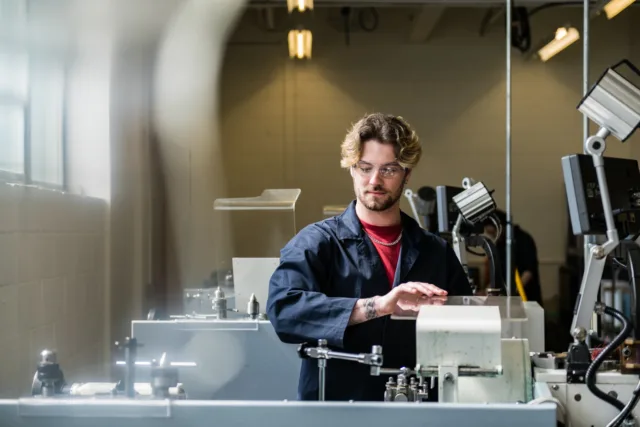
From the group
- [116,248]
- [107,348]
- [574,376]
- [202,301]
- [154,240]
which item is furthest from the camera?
[154,240]

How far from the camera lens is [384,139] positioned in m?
1.83

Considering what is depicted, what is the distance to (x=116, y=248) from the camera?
3.57 m

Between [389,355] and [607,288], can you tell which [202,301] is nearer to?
[389,355]

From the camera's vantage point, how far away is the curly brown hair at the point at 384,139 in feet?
5.98

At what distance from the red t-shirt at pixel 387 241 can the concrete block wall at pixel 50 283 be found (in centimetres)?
78

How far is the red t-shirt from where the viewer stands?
73.0 inches

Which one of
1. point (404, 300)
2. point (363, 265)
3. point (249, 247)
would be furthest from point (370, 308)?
point (249, 247)

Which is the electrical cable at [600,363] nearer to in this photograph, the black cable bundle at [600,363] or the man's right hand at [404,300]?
the black cable bundle at [600,363]

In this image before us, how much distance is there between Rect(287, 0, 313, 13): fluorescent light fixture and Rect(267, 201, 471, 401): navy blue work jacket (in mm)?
2381

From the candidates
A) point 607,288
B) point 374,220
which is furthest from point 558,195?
point 374,220

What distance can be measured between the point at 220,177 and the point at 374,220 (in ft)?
7.09

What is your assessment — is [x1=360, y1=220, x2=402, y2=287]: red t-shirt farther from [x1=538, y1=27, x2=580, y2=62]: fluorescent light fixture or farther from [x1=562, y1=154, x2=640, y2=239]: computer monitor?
[x1=538, y1=27, x2=580, y2=62]: fluorescent light fixture

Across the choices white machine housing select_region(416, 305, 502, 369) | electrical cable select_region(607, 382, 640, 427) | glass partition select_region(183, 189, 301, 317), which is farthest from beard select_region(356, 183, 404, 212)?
glass partition select_region(183, 189, 301, 317)

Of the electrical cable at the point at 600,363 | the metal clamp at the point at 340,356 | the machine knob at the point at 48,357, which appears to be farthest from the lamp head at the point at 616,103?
the machine knob at the point at 48,357
